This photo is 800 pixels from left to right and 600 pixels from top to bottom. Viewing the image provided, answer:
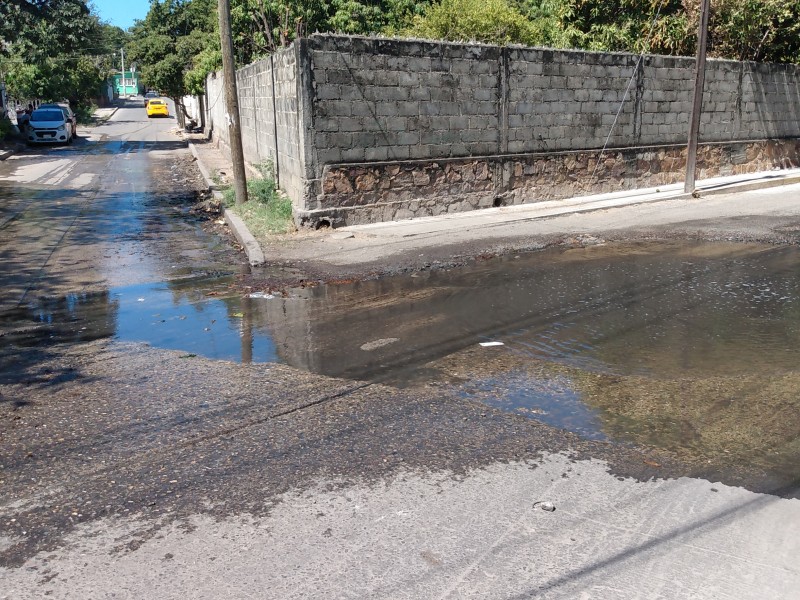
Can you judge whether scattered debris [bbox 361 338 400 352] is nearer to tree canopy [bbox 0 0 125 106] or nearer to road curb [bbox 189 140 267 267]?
road curb [bbox 189 140 267 267]

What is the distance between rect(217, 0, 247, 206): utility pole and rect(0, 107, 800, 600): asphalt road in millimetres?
8622

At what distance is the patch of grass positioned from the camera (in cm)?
1311

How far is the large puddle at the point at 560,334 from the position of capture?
17.4ft

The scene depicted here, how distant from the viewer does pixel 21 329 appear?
25.8 feet

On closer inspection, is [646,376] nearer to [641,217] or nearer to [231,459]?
[231,459]

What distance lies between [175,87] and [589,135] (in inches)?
1310

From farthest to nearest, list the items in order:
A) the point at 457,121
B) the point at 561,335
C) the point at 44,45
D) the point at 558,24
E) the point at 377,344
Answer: the point at 44,45 < the point at 558,24 < the point at 457,121 < the point at 561,335 < the point at 377,344

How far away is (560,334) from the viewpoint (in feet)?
23.8

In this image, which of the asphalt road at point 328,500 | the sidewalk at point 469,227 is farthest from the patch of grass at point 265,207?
the asphalt road at point 328,500

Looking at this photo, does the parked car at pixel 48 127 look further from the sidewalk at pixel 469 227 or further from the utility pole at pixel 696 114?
the utility pole at pixel 696 114

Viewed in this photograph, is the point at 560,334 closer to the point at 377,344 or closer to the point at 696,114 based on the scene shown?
the point at 377,344

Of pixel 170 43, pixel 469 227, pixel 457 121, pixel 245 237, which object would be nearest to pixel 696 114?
pixel 457 121

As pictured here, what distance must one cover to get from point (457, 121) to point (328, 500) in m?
11.5

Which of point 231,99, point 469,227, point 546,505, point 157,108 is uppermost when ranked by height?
point 157,108
